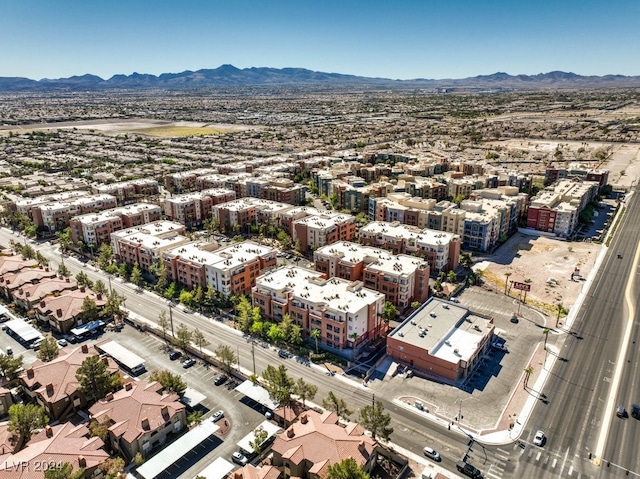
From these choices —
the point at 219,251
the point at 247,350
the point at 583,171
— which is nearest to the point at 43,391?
the point at 247,350

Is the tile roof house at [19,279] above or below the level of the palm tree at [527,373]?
above

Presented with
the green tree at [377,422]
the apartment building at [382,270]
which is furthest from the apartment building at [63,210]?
the green tree at [377,422]

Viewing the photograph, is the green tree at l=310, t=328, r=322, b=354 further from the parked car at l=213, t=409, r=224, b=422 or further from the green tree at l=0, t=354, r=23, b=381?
the green tree at l=0, t=354, r=23, b=381

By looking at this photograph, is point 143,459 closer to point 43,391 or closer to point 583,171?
point 43,391

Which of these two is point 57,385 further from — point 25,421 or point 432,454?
point 432,454

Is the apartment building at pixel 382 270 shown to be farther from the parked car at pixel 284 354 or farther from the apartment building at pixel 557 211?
the apartment building at pixel 557 211

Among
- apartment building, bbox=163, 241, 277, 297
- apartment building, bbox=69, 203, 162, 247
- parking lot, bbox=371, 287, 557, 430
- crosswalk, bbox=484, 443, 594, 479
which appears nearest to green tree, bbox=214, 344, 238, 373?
parking lot, bbox=371, 287, 557, 430
